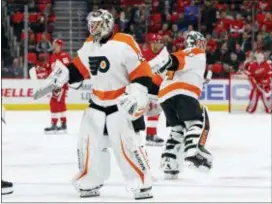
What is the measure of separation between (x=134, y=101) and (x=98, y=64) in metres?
0.39

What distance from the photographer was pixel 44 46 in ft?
48.8

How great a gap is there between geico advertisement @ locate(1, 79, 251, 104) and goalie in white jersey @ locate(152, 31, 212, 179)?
7.16m

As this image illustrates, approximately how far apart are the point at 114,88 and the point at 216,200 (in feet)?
3.70

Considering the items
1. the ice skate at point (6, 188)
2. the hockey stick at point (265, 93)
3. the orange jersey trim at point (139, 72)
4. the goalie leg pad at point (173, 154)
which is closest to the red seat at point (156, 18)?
the hockey stick at point (265, 93)

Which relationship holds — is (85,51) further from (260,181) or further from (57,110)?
(57,110)

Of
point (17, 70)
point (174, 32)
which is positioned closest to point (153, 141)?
point (17, 70)

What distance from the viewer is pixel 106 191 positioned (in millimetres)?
5992

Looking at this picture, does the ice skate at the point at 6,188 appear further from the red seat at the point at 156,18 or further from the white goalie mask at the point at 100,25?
Answer: the red seat at the point at 156,18

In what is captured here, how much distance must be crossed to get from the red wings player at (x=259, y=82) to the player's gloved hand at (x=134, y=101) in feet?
28.8

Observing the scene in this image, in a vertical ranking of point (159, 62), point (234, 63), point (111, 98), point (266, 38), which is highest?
point (159, 62)

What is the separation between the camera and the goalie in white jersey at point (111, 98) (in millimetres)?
5105

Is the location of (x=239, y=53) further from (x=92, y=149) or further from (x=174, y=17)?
(x=92, y=149)

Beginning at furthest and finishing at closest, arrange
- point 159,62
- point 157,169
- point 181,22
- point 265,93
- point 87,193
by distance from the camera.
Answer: point 181,22
point 265,93
point 157,169
point 159,62
point 87,193

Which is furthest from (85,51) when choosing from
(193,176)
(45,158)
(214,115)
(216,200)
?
(214,115)
